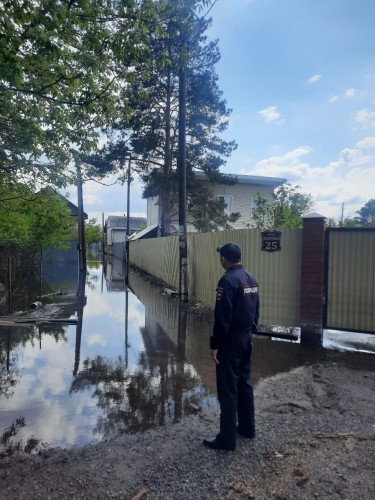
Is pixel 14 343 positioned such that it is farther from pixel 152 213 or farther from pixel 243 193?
pixel 152 213

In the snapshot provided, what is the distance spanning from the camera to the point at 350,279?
674 centimetres

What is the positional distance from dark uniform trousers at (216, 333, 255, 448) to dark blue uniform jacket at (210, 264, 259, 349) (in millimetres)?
74

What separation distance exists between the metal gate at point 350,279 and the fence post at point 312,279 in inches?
5.3

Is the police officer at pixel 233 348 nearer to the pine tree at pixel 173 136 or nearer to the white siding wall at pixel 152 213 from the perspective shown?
the pine tree at pixel 173 136

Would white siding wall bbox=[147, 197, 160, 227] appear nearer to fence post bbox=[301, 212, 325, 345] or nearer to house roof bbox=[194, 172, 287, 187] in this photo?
house roof bbox=[194, 172, 287, 187]

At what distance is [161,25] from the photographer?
218 inches

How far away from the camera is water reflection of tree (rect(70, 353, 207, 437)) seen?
13.2 ft

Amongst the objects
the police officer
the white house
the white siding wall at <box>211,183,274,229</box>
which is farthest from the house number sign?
the white siding wall at <box>211,183,274,229</box>

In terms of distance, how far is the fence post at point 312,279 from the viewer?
6.83 m

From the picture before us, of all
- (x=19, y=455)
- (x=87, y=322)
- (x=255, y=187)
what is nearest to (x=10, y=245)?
(x=87, y=322)

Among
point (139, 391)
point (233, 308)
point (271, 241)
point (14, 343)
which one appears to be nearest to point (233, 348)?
point (233, 308)

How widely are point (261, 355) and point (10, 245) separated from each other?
1230 centimetres

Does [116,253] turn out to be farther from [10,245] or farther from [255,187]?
[10,245]

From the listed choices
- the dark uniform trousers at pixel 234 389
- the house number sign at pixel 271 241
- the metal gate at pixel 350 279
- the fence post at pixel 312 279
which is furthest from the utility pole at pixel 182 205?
the dark uniform trousers at pixel 234 389
